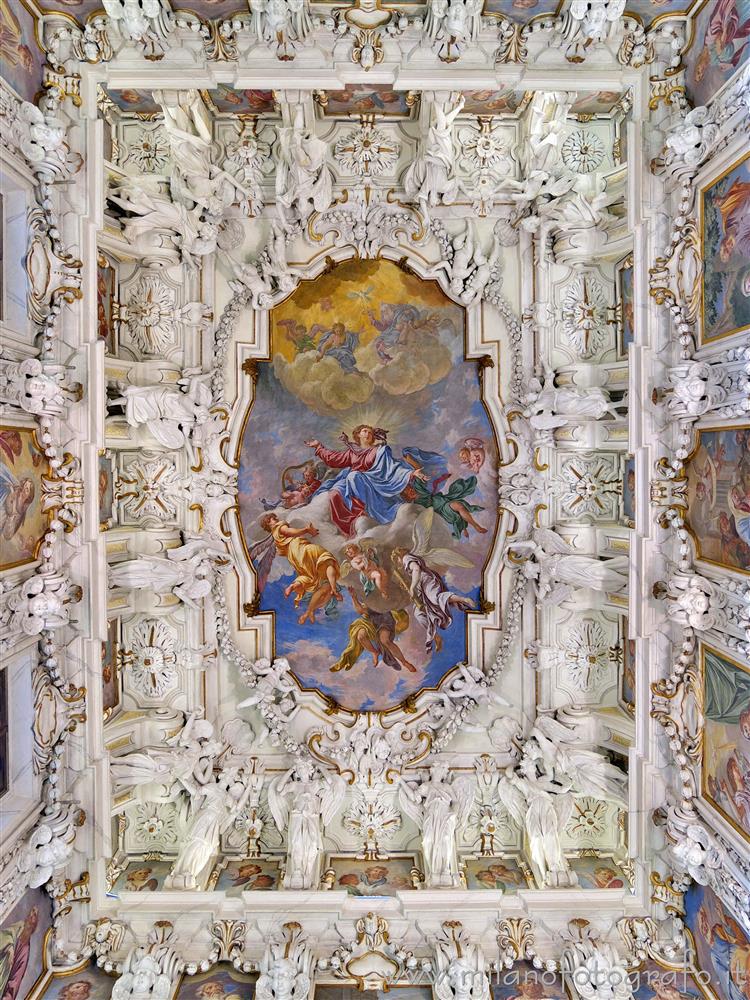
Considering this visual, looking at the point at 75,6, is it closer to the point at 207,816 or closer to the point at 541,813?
the point at 207,816

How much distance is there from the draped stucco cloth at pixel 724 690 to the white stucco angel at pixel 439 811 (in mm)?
3896

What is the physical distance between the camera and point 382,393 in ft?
30.5

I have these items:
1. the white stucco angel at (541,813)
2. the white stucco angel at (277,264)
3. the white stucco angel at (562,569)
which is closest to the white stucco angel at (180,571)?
the white stucco angel at (277,264)

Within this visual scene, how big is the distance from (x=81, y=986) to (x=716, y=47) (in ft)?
49.6

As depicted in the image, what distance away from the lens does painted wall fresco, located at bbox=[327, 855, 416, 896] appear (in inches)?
337

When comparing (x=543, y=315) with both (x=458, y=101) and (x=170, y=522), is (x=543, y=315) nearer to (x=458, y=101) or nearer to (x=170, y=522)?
(x=458, y=101)

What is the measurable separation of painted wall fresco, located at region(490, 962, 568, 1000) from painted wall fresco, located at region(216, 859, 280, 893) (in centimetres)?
348

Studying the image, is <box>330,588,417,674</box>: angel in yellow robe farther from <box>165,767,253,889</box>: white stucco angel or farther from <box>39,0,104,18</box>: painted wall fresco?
<box>39,0,104,18</box>: painted wall fresco

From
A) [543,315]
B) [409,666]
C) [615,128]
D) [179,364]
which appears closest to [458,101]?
[615,128]

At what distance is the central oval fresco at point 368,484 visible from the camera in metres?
9.27

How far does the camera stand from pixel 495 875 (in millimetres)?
8820

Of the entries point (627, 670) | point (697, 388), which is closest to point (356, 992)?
point (627, 670)

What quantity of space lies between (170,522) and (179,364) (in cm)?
265

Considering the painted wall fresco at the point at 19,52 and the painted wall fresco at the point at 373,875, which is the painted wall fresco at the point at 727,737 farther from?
the painted wall fresco at the point at 19,52
